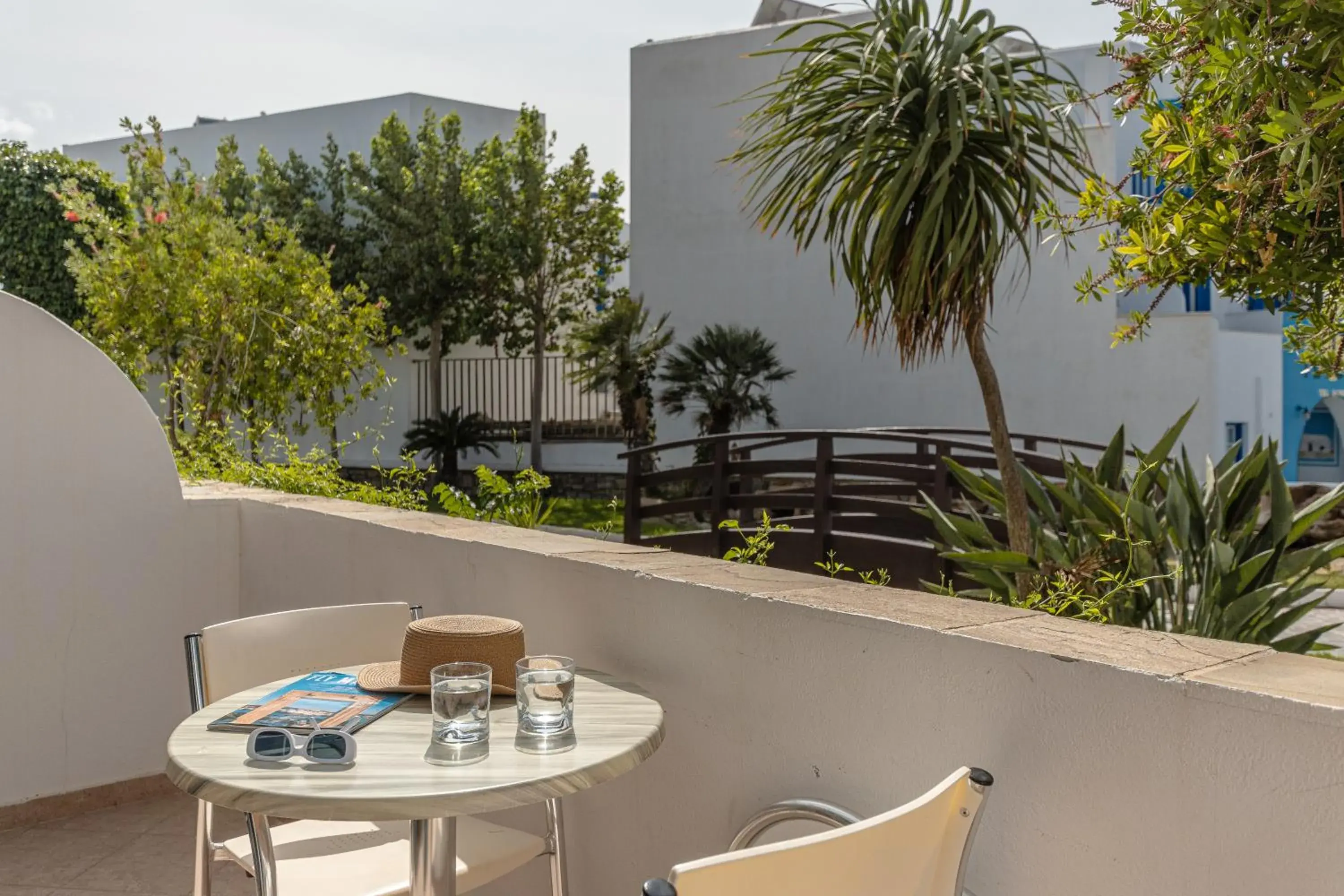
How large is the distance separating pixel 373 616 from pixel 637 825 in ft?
2.62

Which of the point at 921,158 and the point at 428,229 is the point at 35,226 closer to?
the point at 428,229

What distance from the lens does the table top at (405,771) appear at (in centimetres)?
164

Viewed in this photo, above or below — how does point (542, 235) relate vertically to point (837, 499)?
above

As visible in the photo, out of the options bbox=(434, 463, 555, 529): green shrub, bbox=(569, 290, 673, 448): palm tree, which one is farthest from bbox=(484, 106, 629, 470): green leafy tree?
bbox=(434, 463, 555, 529): green shrub

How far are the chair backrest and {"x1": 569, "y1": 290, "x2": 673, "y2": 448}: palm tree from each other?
1292 cm

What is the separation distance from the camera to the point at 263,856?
6.59 feet

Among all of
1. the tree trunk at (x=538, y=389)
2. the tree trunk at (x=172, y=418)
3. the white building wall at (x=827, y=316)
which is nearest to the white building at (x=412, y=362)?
the tree trunk at (x=538, y=389)

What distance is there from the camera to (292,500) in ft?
13.1

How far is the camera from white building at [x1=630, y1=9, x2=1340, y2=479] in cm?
1322

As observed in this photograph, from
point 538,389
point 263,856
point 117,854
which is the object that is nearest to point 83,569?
point 117,854

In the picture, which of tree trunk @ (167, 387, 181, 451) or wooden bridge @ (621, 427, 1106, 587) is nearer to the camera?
tree trunk @ (167, 387, 181, 451)

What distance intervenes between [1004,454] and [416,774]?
2.93 meters

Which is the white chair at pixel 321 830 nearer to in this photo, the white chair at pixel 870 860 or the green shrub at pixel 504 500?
the white chair at pixel 870 860

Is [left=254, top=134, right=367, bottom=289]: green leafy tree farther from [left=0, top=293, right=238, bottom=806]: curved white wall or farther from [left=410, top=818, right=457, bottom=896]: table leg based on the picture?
[left=410, top=818, right=457, bottom=896]: table leg
